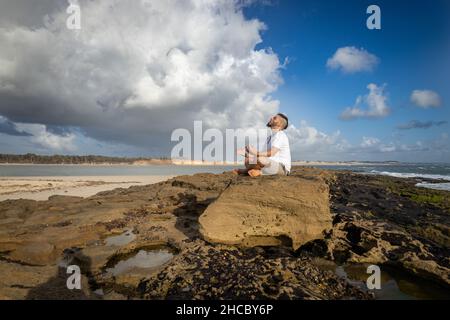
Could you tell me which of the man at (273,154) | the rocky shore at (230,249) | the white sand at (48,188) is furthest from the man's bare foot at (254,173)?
the white sand at (48,188)

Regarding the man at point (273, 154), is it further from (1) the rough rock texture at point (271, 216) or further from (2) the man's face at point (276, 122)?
(1) the rough rock texture at point (271, 216)

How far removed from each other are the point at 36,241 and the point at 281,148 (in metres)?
6.54

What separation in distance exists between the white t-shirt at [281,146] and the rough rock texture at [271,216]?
75 centimetres

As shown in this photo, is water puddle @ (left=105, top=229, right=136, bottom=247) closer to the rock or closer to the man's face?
the rock

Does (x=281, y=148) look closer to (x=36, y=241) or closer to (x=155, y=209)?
(x=155, y=209)

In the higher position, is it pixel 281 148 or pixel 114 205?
pixel 281 148

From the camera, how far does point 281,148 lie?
653cm

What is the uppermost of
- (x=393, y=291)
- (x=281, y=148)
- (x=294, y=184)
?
(x=281, y=148)

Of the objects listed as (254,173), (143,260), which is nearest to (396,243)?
(254,173)

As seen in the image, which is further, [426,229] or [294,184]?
[426,229]

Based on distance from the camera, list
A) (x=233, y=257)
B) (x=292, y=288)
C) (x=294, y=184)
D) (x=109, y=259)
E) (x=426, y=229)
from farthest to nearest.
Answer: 1. (x=426, y=229)
2. (x=294, y=184)
3. (x=109, y=259)
4. (x=233, y=257)
5. (x=292, y=288)

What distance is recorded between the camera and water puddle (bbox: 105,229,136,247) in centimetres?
684
